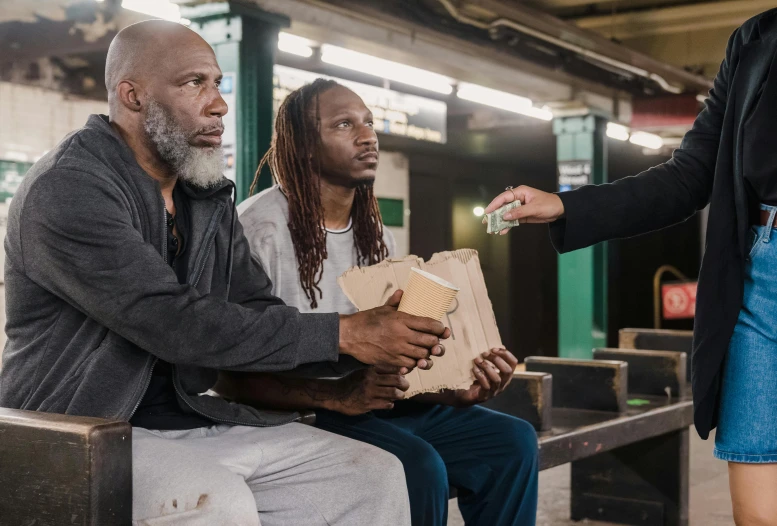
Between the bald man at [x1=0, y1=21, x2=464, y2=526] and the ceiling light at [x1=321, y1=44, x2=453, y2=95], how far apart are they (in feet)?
15.0

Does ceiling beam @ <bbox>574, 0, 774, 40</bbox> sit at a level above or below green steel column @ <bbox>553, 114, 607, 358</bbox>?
above

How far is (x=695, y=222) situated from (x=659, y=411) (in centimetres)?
1446

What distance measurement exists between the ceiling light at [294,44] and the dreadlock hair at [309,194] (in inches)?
132

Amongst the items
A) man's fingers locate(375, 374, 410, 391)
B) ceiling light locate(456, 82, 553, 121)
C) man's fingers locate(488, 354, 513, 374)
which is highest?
ceiling light locate(456, 82, 553, 121)

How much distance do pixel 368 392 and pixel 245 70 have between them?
369 centimetres

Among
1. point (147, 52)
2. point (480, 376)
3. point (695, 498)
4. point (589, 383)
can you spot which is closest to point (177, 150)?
point (147, 52)

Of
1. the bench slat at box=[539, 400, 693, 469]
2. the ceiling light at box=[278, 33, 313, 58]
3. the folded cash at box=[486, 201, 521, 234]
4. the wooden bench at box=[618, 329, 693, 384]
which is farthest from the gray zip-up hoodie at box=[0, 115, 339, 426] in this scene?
the ceiling light at box=[278, 33, 313, 58]

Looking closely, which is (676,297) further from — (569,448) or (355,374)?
(355,374)

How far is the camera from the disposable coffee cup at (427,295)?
196 cm

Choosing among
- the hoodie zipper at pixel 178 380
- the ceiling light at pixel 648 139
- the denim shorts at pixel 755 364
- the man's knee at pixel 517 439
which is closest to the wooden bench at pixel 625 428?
the man's knee at pixel 517 439

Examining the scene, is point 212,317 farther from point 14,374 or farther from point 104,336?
point 14,374

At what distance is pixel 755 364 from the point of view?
1.77 m

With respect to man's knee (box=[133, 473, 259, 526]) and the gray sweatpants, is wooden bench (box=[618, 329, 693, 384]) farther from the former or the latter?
man's knee (box=[133, 473, 259, 526])

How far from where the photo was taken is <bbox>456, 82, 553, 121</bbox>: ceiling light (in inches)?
338
